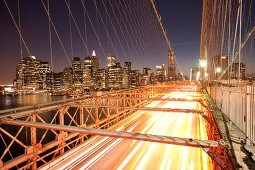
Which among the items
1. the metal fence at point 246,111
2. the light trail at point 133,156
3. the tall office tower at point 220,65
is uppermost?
the tall office tower at point 220,65

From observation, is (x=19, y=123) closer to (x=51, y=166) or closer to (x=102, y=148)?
(x=51, y=166)

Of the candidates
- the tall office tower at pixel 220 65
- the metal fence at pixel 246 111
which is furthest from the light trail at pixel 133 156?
the tall office tower at pixel 220 65

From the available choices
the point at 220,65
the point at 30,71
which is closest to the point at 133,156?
the point at 220,65

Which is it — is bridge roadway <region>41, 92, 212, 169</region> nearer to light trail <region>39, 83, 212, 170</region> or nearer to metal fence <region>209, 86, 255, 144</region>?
light trail <region>39, 83, 212, 170</region>

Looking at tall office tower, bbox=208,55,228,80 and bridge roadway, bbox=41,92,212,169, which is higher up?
tall office tower, bbox=208,55,228,80

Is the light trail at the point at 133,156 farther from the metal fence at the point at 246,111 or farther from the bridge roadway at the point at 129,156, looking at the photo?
the metal fence at the point at 246,111

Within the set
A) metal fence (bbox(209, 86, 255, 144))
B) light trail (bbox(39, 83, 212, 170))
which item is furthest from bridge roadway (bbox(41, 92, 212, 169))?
metal fence (bbox(209, 86, 255, 144))

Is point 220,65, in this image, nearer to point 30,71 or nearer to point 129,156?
point 129,156

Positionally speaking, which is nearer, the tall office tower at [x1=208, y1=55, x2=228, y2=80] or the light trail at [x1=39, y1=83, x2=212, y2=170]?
the light trail at [x1=39, y1=83, x2=212, y2=170]

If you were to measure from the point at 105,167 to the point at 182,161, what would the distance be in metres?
2.06

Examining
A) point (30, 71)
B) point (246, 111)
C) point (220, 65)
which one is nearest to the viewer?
point (246, 111)

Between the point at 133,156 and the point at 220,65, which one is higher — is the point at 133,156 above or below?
below

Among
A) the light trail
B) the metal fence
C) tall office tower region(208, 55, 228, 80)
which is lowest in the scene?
the light trail

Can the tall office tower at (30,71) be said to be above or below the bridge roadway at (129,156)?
above
